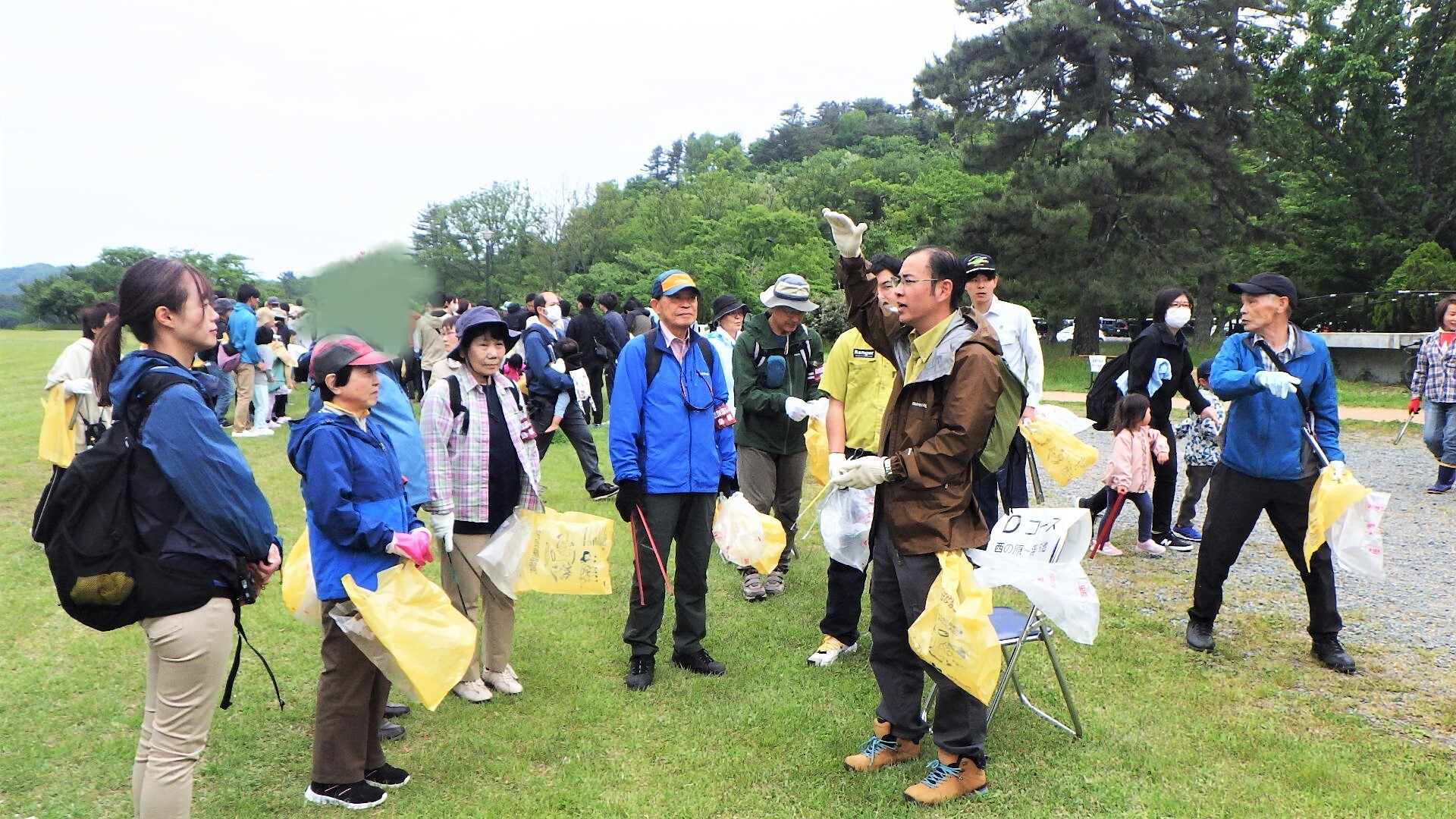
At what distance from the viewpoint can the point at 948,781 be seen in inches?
137

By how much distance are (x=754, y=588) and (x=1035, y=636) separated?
239 centimetres

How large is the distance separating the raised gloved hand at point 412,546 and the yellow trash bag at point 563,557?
0.98 m

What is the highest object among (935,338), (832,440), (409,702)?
(935,338)

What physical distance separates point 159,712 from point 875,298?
2.96 meters

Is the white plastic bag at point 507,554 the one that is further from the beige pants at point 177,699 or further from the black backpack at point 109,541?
the black backpack at point 109,541

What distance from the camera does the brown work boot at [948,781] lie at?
3.45m

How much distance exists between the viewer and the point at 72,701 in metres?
4.31

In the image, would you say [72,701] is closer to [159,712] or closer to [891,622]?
[159,712]

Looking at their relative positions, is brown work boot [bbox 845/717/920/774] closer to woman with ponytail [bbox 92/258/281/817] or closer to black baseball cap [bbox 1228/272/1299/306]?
woman with ponytail [bbox 92/258/281/817]

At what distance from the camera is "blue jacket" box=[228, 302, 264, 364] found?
37.7ft

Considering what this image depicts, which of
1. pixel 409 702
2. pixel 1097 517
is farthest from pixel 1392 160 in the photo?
pixel 409 702

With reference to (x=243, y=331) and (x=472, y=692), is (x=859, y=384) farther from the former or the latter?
(x=243, y=331)

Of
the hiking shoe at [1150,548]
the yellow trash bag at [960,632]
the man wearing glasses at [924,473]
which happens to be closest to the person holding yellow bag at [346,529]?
the man wearing glasses at [924,473]

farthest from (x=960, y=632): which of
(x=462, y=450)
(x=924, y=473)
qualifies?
(x=462, y=450)
